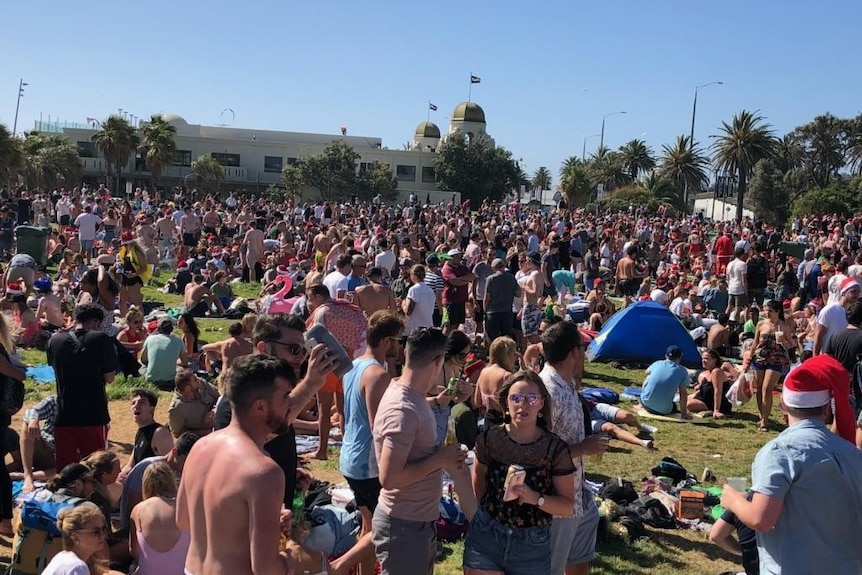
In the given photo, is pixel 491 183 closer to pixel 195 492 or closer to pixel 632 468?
pixel 632 468

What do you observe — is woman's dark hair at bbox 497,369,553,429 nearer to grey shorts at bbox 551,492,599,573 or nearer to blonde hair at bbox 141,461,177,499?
grey shorts at bbox 551,492,599,573

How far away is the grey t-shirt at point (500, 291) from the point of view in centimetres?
1143

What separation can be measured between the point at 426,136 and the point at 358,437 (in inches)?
2712

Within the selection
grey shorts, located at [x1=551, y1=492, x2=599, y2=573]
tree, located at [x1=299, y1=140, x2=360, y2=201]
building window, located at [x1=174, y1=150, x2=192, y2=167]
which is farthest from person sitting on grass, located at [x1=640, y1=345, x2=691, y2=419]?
building window, located at [x1=174, y1=150, x2=192, y2=167]

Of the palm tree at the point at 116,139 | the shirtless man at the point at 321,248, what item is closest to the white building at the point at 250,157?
the palm tree at the point at 116,139

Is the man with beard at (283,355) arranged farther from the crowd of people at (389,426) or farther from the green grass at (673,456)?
the green grass at (673,456)

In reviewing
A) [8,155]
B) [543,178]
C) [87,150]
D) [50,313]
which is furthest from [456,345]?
[543,178]

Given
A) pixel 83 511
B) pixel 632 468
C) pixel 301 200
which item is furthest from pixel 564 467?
pixel 301 200

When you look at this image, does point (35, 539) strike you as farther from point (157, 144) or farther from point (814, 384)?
point (157, 144)

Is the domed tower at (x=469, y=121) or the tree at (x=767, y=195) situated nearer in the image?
the tree at (x=767, y=195)

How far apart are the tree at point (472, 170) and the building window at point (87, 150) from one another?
23789 millimetres

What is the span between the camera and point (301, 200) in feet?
192

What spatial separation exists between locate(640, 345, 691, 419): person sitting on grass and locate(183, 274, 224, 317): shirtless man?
797 cm

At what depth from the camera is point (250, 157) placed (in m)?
62.2
